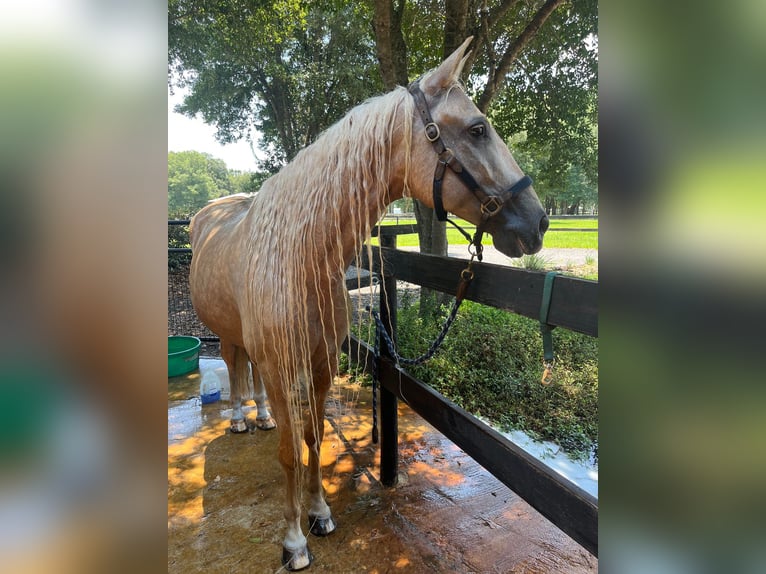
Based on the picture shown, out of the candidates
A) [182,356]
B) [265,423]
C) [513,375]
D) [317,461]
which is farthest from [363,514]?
[182,356]

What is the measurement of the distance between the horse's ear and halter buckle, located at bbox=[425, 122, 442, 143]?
0.15 metres

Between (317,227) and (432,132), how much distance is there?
0.62 meters

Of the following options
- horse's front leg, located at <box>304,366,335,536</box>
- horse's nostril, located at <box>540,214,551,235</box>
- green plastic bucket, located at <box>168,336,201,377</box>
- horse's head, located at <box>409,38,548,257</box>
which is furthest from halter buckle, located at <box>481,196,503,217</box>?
green plastic bucket, located at <box>168,336,201,377</box>

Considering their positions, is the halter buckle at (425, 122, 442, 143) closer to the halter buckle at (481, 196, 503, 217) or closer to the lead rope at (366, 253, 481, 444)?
the halter buckle at (481, 196, 503, 217)

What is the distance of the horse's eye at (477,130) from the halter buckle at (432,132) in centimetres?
12

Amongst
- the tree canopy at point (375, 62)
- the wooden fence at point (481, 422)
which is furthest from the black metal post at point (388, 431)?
the tree canopy at point (375, 62)

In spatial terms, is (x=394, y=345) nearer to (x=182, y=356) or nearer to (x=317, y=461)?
(x=317, y=461)

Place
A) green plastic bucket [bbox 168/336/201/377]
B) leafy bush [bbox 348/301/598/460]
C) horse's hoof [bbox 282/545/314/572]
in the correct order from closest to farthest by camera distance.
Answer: horse's hoof [bbox 282/545/314/572] → leafy bush [bbox 348/301/598/460] → green plastic bucket [bbox 168/336/201/377]

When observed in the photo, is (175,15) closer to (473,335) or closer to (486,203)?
(473,335)

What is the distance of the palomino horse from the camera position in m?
1.54

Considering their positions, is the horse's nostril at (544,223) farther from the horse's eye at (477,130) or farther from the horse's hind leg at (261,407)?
the horse's hind leg at (261,407)

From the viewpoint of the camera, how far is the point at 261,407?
11.9ft

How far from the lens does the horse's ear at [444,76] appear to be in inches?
61.2
